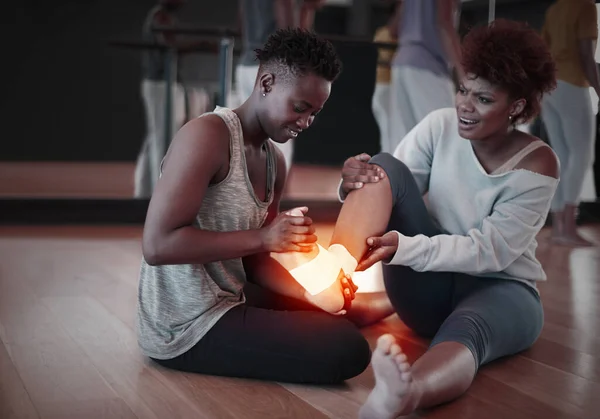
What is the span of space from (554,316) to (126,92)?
4893mm

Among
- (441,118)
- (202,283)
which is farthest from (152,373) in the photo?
(441,118)

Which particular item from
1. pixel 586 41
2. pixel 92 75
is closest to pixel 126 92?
pixel 92 75

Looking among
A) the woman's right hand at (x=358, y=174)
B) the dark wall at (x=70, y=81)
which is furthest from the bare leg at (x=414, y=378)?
the dark wall at (x=70, y=81)

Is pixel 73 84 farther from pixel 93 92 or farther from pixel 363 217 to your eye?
pixel 363 217

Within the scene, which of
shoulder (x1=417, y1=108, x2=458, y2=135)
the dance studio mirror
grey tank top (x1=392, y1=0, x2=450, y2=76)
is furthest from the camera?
the dance studio mirror

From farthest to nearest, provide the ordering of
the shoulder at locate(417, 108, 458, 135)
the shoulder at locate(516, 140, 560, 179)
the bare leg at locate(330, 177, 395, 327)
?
the shoulder at locate(417, 108, 458, 135)
the shoulder at locate(516, 140, 560, 179)
the bare leg at locate(330, 177, 395, 327)

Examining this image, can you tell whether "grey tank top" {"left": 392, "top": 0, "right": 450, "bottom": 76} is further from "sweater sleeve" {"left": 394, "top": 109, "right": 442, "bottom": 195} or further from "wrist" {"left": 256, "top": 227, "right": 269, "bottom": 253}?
"wrist" {"left": 256, "top": 227, "right": 269, "bottom": 253}

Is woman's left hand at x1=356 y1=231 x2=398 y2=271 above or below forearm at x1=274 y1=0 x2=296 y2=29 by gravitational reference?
below

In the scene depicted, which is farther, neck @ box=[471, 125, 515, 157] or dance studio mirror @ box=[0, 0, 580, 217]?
dance studio mirror @ box=[0, 0, 580, 217]

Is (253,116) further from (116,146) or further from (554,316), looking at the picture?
(116,146)

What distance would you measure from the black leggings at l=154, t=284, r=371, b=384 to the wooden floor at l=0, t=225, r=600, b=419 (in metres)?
0.03

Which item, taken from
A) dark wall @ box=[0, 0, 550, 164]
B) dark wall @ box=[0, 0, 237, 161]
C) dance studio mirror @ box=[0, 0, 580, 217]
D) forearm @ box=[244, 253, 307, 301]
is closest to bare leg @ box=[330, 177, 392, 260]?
forearm @ box=[244, 253, 307, 301]

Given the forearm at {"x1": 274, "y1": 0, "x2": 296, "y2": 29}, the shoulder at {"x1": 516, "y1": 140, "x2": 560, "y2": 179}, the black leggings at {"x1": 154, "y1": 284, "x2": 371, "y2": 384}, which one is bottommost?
the black leggings at {"x1": 154, "y1": 284, "x2": 371, "y2": 384}

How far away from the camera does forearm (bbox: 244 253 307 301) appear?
1.70 m
